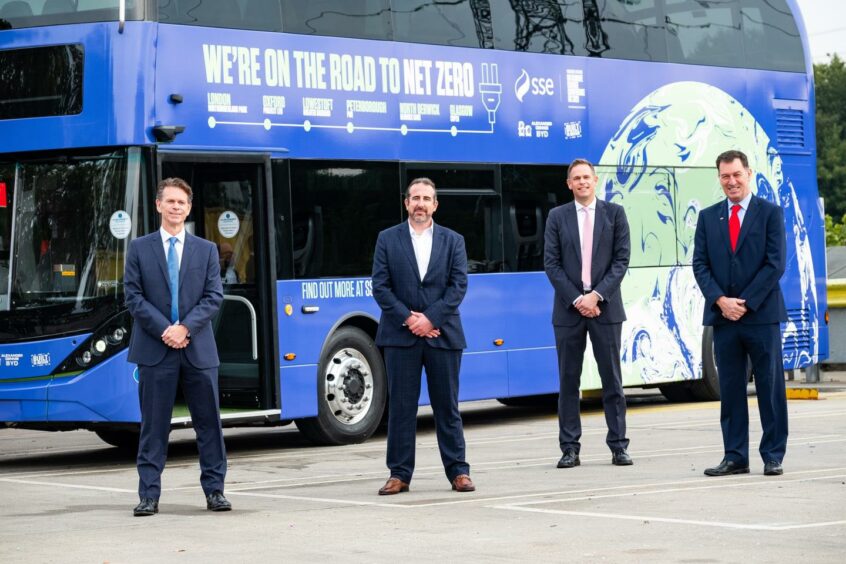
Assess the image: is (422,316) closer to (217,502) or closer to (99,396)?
(217,502)

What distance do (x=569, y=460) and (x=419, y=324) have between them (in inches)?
76.8

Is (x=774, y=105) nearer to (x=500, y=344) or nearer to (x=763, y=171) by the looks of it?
(x=763, y=171)

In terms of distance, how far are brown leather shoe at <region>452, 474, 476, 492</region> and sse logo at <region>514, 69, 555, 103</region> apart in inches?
266

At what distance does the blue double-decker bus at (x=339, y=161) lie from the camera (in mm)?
13164

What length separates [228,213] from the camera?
14.3 metres

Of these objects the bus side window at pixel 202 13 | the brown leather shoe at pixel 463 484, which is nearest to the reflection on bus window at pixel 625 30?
the bus side window at pixel 202 13

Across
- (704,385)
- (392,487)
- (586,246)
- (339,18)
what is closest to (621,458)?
(586,246)

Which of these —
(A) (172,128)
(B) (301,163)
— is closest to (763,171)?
(B) (301,163)

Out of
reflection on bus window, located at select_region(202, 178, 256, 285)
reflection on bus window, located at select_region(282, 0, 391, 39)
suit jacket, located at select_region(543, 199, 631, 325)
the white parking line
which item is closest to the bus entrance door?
reflection on bus window, located at select_region(202, 178, 256, 285)

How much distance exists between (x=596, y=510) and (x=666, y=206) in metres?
9.19

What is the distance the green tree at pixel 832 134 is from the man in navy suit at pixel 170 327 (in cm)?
7483

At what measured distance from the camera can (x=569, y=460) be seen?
11758mm

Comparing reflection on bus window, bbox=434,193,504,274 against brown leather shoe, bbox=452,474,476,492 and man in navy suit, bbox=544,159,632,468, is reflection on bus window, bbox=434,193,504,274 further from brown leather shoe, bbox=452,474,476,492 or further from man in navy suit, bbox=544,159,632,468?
brown leather shoe, bbox=452,474,476,492

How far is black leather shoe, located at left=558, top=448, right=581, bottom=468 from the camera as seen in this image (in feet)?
38.5
